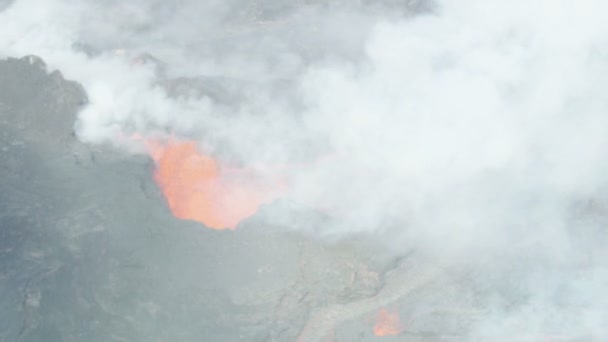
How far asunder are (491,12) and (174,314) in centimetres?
1373

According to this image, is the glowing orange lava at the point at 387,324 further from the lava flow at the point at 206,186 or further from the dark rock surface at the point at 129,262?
the lava flow at the point at 206,186

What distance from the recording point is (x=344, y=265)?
51.2 feet

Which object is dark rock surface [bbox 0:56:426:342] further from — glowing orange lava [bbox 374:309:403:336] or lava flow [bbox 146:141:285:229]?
glowing orange lava [bbox 374:309:403:336]

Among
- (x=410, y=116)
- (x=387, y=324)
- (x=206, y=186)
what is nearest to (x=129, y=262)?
(x=206, y=186)

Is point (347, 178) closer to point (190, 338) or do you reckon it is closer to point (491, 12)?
point (190, 338)

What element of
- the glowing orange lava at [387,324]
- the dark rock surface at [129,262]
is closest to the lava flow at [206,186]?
the dark rock surface at [129,262]

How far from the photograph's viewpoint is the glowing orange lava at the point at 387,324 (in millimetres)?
14719

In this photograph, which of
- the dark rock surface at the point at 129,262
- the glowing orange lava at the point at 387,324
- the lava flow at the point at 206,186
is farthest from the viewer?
the lava flow at the point at 206,186

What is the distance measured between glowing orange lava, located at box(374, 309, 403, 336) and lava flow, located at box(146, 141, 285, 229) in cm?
405

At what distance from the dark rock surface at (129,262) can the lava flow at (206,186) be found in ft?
1.40

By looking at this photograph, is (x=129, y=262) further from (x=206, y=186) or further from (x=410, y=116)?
(x=410, y=116)

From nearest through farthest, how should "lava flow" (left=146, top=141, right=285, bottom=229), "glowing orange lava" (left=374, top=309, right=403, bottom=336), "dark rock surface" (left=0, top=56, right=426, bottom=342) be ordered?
"dark rock surface" (left=0, top=56, right=426, bottom=342) < "glowing orange lava" (left=374, top=309, right=403, bottom=336) < "lava flow" (left=146, top=141, right=285, bottom=229)

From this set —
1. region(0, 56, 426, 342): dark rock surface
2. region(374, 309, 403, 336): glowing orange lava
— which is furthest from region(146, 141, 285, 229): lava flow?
region(374, 309, 403, 336): glowing orange lava

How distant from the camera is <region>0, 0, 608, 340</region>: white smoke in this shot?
1661 cm
